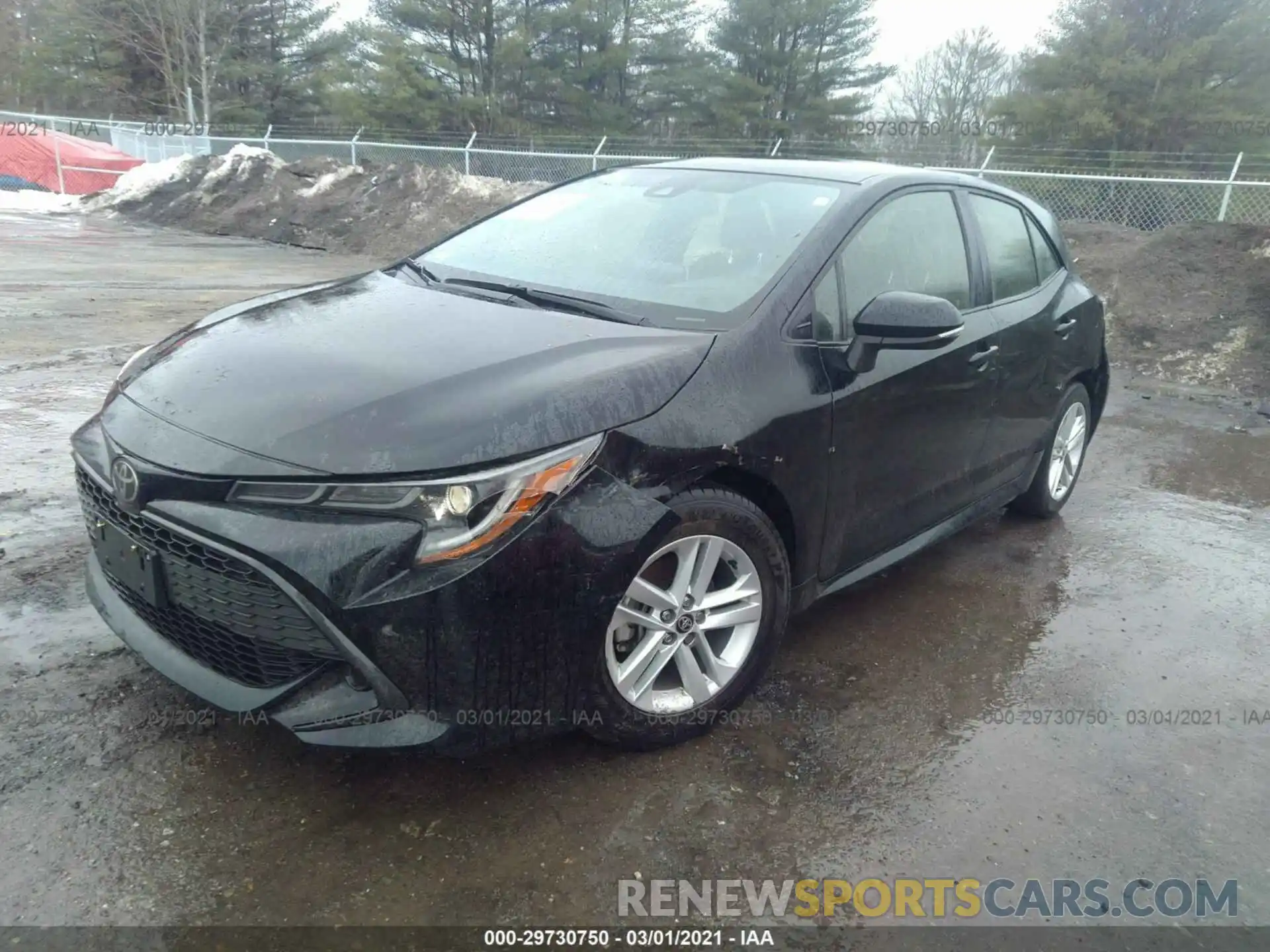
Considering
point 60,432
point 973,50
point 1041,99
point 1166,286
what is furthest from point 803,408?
point 973,50

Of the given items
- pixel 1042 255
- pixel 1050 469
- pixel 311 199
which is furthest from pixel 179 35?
pixel 1050 469

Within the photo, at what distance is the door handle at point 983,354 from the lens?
367 centimetres

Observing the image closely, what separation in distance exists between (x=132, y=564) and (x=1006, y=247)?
11.8 ft

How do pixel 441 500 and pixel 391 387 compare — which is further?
pixel 391 387

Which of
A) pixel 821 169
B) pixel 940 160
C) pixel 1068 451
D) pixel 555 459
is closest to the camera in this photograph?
pixel 555 459

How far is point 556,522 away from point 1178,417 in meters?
6.76

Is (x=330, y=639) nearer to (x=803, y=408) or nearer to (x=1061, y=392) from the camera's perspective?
(x=803, y=408)

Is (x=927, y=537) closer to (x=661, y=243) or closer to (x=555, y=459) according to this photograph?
(x=661, y=243)

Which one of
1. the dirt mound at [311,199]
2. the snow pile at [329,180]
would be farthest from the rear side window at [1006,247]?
the snow pile at [329,180]

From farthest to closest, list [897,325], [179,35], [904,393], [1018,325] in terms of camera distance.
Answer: [179,35]
[1018,325]
[904,393]
[897,325]

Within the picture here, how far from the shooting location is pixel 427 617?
2191mm

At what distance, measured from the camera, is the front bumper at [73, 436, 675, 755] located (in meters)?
2.17

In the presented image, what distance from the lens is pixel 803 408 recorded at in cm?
288

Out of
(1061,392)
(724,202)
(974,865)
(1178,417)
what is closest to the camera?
(974,865)
